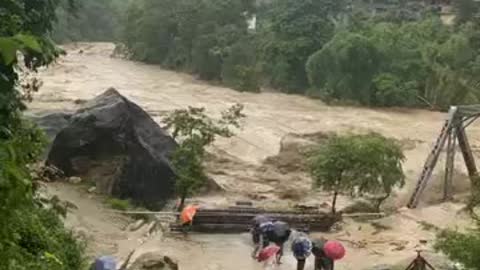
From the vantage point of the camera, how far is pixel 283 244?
17.4m

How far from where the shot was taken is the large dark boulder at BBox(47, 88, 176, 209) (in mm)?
23750

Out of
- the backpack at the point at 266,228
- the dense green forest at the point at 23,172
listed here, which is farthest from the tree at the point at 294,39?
the backpack at the point at 266,228

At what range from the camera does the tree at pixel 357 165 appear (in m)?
21.7

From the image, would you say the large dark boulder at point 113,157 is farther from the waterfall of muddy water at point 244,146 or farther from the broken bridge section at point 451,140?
the broken bridge section at point 451,140

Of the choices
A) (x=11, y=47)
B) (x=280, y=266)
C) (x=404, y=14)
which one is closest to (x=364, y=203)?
(x=280, y=266)

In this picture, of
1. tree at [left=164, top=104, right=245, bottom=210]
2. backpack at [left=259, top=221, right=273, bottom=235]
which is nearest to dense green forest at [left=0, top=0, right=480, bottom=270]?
tree at [left=164, top=104, right=245, bottom=210]

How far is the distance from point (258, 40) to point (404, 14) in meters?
13.0

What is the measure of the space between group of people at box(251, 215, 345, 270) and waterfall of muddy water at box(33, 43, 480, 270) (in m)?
0.39

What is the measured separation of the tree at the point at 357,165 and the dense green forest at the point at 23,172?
341 inches

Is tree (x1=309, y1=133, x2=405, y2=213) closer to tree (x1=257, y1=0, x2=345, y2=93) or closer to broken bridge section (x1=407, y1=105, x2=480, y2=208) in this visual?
broken bridge section (x1=407, y1=105, x2=480, y2=208)

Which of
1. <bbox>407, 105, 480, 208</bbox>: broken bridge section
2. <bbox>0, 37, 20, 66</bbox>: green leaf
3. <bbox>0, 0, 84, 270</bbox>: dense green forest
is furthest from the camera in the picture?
<bbox>407, 105, 480, 208</bbox>: broken bridge section

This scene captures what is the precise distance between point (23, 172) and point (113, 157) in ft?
69.2

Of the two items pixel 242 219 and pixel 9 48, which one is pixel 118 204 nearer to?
Result: pixel 242 219

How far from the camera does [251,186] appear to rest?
1094 inches
